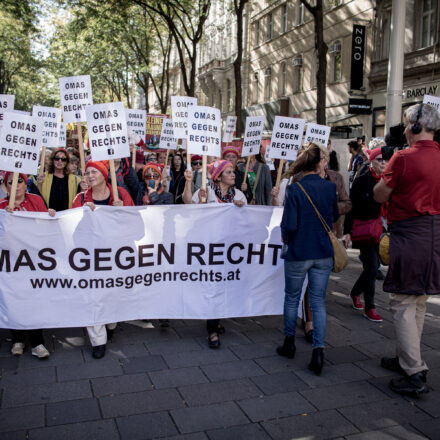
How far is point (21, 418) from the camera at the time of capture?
3.75 m

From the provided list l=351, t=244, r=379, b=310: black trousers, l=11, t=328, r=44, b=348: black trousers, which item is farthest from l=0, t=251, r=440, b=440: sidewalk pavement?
l=351, t=244, r=379, b=310: black trousers

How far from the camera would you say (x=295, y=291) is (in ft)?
15.9

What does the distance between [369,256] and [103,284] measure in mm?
3101

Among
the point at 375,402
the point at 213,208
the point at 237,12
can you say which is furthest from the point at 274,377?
the point at 237,12

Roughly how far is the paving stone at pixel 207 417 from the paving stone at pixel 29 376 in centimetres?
124

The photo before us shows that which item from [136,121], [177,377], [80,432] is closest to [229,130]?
[136,121]

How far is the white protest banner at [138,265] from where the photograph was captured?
5.01 m

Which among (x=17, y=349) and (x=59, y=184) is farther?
(x=59, y=184)

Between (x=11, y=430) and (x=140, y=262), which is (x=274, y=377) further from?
(x=11, y=430)

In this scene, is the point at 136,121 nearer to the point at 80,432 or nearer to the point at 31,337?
the point at 31,337

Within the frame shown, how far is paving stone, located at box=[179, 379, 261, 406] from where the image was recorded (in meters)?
4.10

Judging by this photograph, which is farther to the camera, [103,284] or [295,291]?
[103,284]

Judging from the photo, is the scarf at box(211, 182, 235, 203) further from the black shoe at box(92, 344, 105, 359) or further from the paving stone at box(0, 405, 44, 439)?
the paving stone at box(0, 405, 44, 439)

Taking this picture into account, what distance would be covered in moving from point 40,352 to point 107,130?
2267 millimetres
